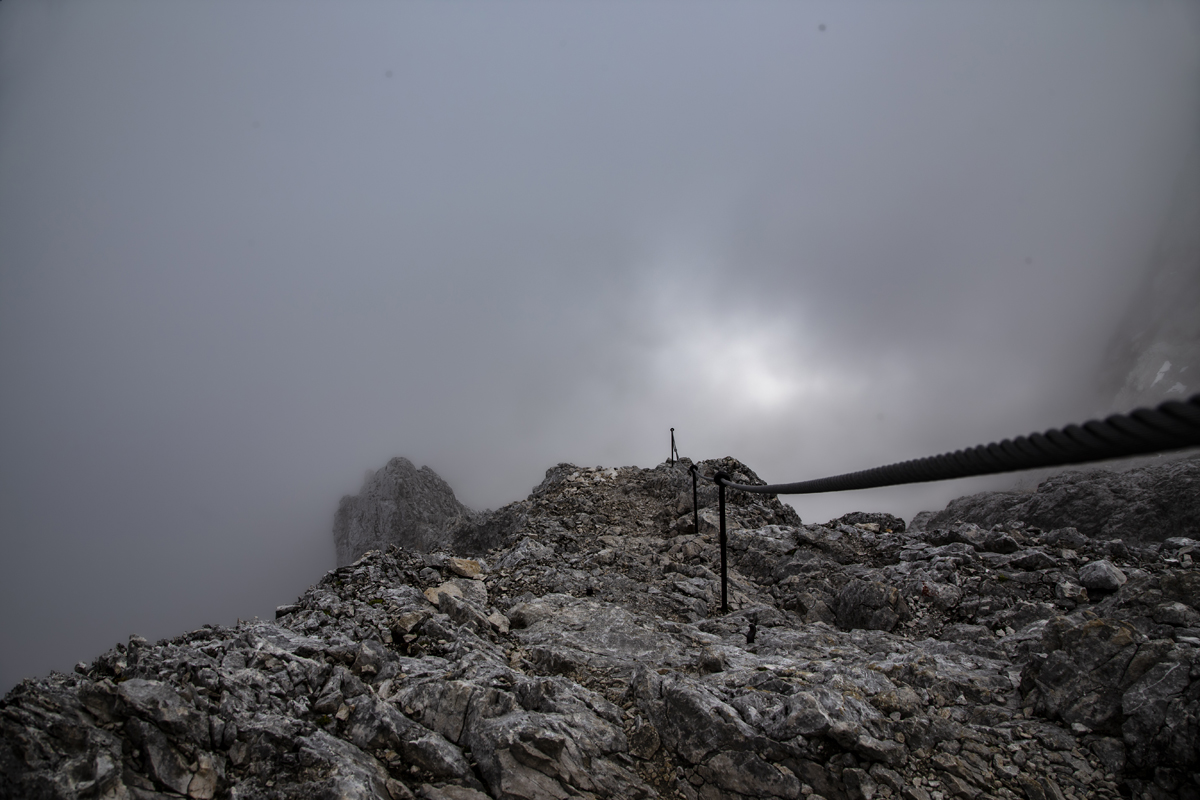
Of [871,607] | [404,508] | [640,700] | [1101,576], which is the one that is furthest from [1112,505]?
[404,508]

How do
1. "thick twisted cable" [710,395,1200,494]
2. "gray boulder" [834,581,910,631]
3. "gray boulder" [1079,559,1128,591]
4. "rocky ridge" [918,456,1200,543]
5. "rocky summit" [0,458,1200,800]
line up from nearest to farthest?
"thick twisted cable" [710,395,1200,494] → "rocky summit" [0,458,1200,800] → "gray boulder" [1079,559,1128,591] → "gray boulder" [834,581,910,631] → "rocky ridge" [918,456,1200,543]

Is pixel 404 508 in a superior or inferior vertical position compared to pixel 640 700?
superior

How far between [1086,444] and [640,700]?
21.9 feet

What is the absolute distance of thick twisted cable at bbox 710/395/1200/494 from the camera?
1.81 metres

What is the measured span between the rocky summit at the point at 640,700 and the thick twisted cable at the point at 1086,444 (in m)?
4.80

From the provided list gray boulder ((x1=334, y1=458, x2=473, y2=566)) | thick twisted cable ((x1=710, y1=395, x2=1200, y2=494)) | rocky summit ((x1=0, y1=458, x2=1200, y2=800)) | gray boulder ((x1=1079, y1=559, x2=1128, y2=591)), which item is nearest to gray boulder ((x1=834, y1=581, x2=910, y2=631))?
rocky summit ((x1=0, y1=458, x2=1200, y2=800))

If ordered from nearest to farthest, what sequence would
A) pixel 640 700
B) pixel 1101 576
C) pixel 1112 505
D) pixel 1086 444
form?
pixel 1086 444 → pixel 640 700 → pixel 1101 576 → pixel 1112 505

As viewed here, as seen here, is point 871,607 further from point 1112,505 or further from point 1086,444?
point 1112,505

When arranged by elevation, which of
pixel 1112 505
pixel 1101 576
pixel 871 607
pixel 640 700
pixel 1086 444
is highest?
pixel 1086 444

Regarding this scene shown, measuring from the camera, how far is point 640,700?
22.9 feet

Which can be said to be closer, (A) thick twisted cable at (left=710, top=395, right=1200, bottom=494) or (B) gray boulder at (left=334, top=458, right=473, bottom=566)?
(A) thick twisted cable at (left=710, top=395, right=1200, bottom=494)

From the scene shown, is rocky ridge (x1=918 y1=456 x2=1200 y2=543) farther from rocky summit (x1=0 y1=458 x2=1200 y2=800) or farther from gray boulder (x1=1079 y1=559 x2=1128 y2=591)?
gray boulder (x1=1079 y1=559 x2=1128 y2=591)

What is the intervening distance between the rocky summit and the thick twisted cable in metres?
4.80

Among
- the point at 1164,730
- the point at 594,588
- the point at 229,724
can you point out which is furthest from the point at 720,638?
the point at 229,724
